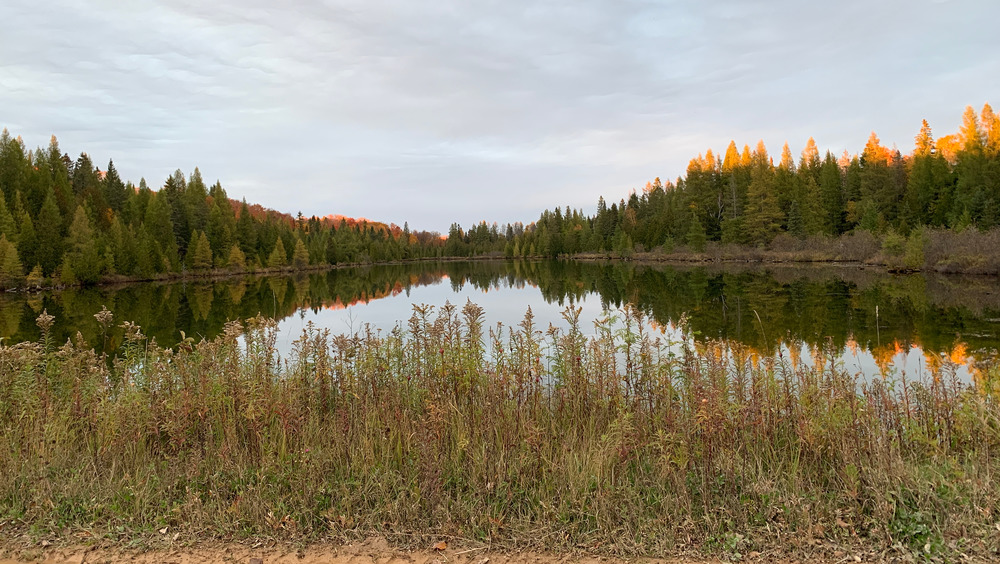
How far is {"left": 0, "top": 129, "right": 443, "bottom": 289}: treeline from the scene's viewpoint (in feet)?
159

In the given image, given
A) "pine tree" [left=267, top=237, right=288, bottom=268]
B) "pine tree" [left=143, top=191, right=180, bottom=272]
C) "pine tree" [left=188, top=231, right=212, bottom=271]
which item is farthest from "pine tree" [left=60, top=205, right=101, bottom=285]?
"pine tree" [left=267, top=237, right=288, bottom=268]

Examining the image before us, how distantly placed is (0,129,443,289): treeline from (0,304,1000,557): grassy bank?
5306 centimetres

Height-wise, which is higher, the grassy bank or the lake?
the grassy bank

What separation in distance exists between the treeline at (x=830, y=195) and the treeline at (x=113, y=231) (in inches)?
2225

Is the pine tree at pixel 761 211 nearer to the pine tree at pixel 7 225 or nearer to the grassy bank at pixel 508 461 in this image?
the grassy bank at pixel 508 461

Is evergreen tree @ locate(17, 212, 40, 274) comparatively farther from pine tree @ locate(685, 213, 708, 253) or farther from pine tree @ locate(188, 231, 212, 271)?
pine tree @ locate(685, 213, 708, 253)

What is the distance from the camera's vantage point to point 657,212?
89500mm

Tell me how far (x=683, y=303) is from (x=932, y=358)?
11745 millimetres

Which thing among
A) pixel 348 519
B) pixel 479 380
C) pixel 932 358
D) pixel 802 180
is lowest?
pixel 932 358

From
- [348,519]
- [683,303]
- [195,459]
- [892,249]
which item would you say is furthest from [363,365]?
[892,249]

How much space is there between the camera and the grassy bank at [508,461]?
3594mm

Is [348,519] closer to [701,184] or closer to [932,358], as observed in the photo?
[932,358]

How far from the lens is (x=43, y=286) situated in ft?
155

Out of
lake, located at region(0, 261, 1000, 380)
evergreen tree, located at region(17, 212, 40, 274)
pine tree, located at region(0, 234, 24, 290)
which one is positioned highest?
evergreen tree, located at region(17, 212, 40, 274)
